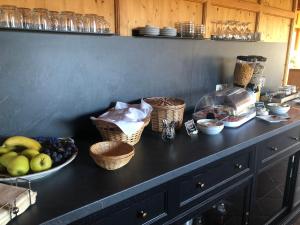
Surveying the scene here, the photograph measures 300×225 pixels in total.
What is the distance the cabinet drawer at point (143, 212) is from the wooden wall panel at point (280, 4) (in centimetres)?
235

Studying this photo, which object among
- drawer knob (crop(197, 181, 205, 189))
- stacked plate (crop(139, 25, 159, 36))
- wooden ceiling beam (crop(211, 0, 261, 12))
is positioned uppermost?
wooden ceiling beam (crop(211, 0, 261, 12))

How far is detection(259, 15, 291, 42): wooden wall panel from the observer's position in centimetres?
279

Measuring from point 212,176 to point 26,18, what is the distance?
1.01m

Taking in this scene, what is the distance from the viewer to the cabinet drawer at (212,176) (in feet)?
3.69

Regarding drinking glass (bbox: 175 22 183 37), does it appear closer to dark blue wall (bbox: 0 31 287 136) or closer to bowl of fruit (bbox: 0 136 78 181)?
dark blue wall (bbox: 0 31 287 136)

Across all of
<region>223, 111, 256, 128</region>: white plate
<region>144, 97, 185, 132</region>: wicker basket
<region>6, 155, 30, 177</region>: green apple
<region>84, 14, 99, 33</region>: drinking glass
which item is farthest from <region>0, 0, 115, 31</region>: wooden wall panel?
<region>223, 111, 256, 128</region>: white plate

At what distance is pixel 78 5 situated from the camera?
57.9 inches

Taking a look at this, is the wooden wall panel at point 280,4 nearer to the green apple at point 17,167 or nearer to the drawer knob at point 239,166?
the drawer knob at point 239,166

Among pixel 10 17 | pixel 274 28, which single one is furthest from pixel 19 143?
pixel 274 28

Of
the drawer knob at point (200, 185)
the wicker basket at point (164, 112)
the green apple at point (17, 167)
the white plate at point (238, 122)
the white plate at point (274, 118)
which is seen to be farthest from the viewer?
the white plate at point (274, 118)

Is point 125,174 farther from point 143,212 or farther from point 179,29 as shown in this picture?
point 179,29

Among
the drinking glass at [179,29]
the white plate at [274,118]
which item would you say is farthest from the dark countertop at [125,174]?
the drinking glass at [179,29]

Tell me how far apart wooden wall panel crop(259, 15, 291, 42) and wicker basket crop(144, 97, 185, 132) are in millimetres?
1767

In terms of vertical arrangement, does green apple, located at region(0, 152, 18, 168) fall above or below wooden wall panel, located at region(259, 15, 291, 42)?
below
